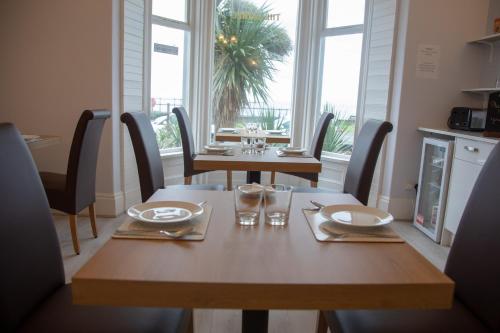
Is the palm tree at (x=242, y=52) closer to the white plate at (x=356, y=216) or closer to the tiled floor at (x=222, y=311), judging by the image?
the tiled floor at (x=222, y=311)

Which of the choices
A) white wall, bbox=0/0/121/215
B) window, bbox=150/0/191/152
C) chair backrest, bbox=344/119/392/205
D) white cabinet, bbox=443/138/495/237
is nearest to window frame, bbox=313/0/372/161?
white cabinet, bbox=443/138/495/237

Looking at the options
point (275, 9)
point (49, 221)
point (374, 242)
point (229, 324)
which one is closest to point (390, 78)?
point (275, 9)

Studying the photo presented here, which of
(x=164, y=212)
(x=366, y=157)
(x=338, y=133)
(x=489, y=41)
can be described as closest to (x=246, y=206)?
(x=164, y=212)

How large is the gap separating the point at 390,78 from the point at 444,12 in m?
0.67

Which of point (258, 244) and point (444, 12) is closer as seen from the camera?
point (258, 244)

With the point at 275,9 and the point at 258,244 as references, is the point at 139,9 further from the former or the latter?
the point at 258,244

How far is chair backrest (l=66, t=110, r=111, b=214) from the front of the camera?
2537 mm

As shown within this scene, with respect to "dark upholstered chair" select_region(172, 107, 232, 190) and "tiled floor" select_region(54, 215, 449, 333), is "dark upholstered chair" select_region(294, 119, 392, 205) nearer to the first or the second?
"tiled floor" select_region(54, 215, 449, 333)

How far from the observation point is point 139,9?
12.0 ft

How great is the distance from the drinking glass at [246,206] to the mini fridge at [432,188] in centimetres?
237

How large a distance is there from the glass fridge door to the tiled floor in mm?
99

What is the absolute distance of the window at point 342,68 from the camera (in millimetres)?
4219

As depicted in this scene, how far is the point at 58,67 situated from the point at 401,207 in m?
3.18

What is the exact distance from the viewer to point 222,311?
2064mm
